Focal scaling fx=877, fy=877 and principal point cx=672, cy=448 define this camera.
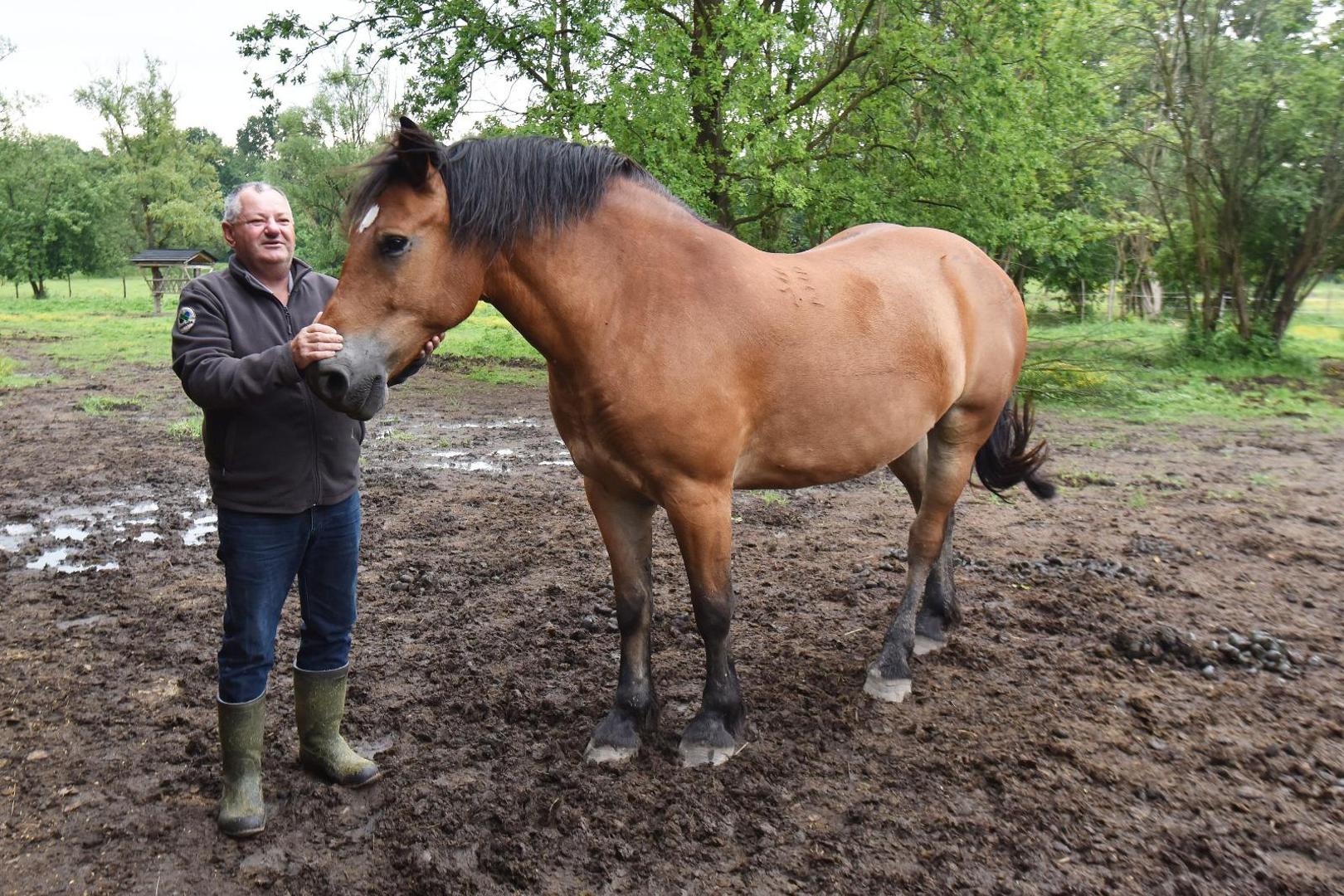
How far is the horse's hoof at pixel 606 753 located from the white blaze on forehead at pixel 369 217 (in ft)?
6.25

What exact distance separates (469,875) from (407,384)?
11572 millimetres

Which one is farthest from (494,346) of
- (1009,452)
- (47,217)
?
(47,217)

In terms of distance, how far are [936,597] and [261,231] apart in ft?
10.8

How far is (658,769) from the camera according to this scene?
3.06 metres

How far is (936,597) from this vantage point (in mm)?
4238

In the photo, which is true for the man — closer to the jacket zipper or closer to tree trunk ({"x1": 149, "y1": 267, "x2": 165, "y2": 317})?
the jacket zipper

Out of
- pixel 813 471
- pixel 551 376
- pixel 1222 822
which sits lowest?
pixel 1222 822

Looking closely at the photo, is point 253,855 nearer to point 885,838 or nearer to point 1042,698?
point 885,838

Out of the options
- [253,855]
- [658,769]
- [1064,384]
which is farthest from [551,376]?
[1064,384]

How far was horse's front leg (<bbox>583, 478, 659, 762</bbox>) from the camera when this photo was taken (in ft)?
10.3

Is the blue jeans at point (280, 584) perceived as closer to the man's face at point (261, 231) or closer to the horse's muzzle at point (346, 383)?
the horse's muzzle at point (346, 383)

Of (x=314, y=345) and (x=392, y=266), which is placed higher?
(x=392, y=266)

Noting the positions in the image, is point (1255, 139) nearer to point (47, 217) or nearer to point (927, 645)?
point (927, 645)

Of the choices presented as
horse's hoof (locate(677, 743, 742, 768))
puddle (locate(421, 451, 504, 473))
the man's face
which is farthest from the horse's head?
puddle (locate(421, 451, 504, 473))
